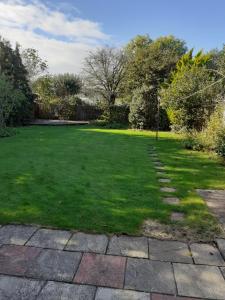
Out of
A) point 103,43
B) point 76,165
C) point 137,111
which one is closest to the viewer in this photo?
point 76,165

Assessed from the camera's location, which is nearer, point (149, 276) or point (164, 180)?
point (149, 276)

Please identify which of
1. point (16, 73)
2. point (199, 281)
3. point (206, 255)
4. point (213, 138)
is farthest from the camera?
point (16, 73)

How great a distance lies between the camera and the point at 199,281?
6.36ft

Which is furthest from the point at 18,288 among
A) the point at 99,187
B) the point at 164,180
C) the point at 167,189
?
the point at 164,180

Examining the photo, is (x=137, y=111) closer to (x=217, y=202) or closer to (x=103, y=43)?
(x=103, y=43)

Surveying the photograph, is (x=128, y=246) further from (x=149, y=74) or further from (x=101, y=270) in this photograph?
(x=149, y=74)

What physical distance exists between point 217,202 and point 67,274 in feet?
8.11

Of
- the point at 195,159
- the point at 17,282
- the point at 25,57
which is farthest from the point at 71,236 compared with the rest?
the point at 25,57

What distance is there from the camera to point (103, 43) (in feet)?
58.3

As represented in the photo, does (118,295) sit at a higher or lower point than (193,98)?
lower

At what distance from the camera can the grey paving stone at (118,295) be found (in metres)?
1.76

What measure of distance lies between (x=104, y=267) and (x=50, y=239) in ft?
2.28

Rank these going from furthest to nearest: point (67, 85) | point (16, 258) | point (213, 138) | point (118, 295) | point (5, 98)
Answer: point (67, 85) < point (5, 98) < point (213, 138) < point (16, 258) < point (118, 295)

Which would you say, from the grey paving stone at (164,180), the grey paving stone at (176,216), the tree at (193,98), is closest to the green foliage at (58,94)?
the tree at (193,98)
